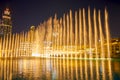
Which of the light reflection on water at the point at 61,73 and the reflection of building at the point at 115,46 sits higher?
the reflection of building at the point at 115,46

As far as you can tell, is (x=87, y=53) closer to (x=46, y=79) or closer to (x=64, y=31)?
(x=64, y=31)

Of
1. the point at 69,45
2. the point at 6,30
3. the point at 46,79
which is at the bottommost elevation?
the point at 46,79

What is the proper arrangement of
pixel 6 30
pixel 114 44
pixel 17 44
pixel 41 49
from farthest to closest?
pixel 6 30 < pixel 17 44 < pixel 41 49 < pixel 114 44

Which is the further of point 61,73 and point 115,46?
point 115,46

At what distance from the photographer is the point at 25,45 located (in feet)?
302

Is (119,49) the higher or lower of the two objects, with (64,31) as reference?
lower

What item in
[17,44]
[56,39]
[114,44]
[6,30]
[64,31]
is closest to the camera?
[64,31]

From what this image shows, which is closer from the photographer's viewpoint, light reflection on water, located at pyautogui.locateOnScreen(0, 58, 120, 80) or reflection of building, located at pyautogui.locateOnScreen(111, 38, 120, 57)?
light reflection on water, located at pyautogui.locateOnScreen(0, 58, 120, 80)

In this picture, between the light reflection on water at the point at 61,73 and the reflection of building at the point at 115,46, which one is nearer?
the light reflection on water at the point at 61,73

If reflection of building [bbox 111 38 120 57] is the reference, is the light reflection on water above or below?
below

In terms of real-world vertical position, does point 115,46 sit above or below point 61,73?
above

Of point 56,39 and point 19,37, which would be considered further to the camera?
point 19,37

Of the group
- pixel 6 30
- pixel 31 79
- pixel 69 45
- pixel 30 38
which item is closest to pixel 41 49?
pixel 30 38

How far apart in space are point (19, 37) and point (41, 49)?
39.3 feet
